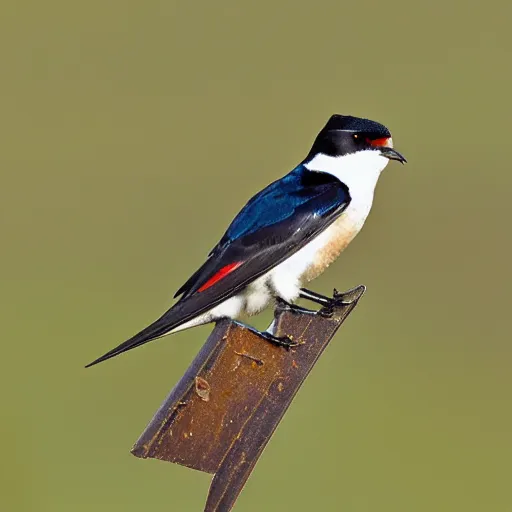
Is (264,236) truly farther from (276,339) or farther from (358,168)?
(276,339)

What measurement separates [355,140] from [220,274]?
727 millimetres

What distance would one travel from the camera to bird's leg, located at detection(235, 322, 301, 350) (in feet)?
7.52

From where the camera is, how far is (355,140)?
334 centimetres

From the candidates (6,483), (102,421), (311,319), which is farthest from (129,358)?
(311,319)

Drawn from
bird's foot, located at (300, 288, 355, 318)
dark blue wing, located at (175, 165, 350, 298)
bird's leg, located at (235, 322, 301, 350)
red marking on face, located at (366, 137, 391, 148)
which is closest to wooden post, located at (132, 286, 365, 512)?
bird's leg, located at (235, 322, 301, 350)

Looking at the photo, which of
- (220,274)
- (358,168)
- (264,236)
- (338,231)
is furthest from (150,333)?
(358,168)

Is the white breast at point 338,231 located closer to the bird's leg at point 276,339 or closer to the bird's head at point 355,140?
the bird's head at point 355,140

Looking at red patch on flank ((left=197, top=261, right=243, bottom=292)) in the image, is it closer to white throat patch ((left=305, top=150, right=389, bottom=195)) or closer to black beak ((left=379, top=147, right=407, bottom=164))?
white throat patch ((left=305, top=150, right=389, bottom=195))

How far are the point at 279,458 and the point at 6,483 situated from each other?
4.18 feet

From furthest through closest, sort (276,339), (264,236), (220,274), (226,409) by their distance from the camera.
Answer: (264,236), (220,274), (276,339), (226,409)

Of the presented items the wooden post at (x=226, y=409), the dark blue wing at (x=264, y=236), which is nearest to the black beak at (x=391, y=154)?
the dark blue wing at (x=264, y=236)

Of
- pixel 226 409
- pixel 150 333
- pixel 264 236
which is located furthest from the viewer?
pixel 264 236

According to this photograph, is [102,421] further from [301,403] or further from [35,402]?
[301,403]

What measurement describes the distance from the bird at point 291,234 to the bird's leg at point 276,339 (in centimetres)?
37
